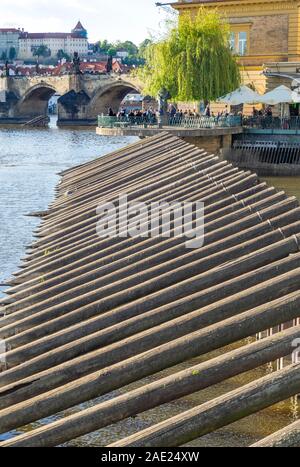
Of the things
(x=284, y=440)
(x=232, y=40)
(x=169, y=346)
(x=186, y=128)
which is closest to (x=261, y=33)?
(x=232, y=40)

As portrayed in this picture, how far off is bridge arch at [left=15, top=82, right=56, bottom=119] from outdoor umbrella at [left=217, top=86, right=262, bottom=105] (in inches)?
2850

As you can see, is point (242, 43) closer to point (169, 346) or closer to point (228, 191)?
point (228, 191)

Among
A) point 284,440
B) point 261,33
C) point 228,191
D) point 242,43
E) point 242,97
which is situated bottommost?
point 284,440

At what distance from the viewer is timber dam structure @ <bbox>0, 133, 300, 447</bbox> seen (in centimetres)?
725

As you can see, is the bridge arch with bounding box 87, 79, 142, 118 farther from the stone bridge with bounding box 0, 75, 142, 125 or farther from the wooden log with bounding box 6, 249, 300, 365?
the wooden log with bounding box 6, 249, 300, 365

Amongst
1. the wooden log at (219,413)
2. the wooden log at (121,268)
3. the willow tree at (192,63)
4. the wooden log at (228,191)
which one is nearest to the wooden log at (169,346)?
the wooden log at (219,413)

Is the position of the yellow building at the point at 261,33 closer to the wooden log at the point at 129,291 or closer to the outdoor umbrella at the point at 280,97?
the outdoor umbrella at the point at 280,97

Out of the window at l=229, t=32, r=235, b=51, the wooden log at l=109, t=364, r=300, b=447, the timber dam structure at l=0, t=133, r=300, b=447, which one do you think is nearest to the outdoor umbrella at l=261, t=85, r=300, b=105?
the window at l=229, t=32, r=235, b=51

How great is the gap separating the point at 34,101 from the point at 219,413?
12093cm

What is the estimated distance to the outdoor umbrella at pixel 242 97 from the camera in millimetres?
48438

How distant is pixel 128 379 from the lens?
7.84 m

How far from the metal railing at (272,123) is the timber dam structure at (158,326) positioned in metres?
30.4

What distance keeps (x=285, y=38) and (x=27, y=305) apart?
42087 millimetres

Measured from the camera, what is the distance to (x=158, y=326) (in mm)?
8797
